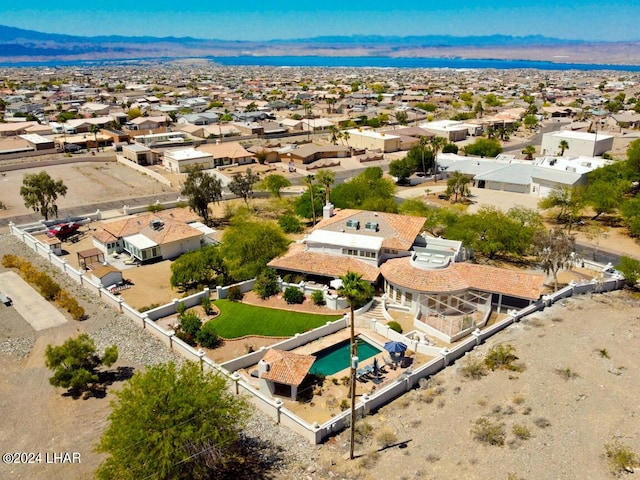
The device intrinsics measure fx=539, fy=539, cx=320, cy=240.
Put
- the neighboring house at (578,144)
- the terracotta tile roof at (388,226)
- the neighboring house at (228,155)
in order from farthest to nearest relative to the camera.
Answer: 1. the neighboring house at (578,144)
2. the neighboring house at (228,155)
3. the terracotta tile roof at (388,226)

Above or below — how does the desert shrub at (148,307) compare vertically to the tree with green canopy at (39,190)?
below

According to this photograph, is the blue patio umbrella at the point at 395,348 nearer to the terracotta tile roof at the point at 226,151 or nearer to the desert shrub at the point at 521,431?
the desert shrub at the point at 521,431

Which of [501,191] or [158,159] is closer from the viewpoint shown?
[501,191]

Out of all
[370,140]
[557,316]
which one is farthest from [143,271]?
[370,140]

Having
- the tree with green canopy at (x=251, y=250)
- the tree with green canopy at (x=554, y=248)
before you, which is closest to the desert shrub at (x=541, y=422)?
the tree with green canopy at (x=554, y=248)

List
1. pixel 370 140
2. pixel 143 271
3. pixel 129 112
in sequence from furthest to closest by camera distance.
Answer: pixel 129 112, pixel 370 140, pixel 143 271

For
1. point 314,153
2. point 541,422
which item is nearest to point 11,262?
point 541,422

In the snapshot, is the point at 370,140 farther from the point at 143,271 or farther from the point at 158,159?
the point at 143,271
